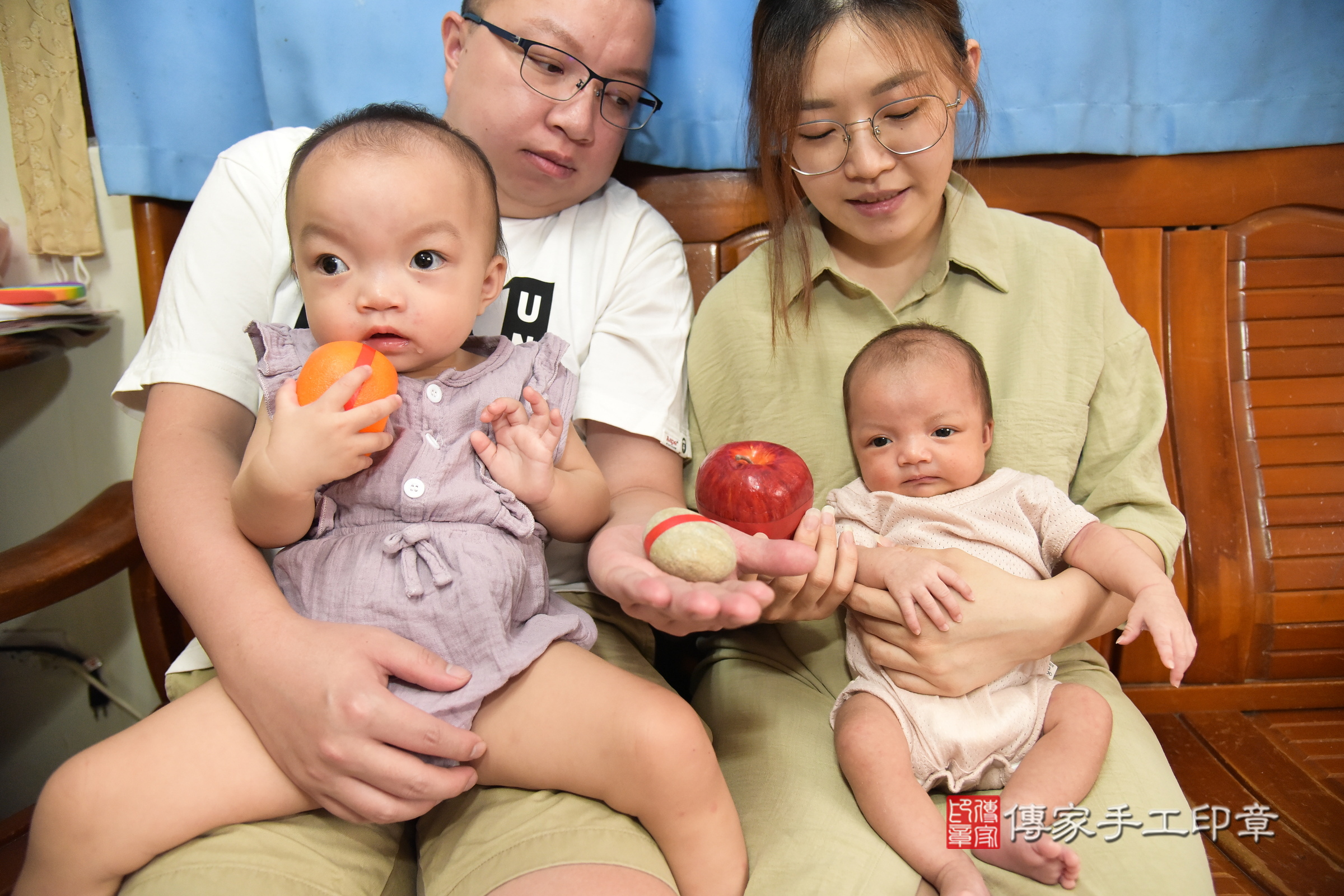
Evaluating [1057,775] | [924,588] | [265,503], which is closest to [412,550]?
[265,503]

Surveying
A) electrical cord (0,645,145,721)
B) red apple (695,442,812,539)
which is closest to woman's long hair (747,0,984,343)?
red apple (695,442,812,539)

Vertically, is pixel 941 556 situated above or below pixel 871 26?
below

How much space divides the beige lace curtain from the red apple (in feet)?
4.83

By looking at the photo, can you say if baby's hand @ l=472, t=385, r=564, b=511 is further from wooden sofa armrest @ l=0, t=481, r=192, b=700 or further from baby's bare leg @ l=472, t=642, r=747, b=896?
wooden sofa armrest @ l=0, t=481, r=192, b=700

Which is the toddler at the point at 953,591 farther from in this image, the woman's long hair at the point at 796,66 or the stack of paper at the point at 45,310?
the stack of paper at the point at 45,310

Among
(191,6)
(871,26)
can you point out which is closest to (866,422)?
(871,26)

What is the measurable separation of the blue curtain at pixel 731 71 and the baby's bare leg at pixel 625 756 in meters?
1.10

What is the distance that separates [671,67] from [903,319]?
0.68 metres

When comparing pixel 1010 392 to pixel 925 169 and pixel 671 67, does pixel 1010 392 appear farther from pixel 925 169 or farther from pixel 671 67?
pixel 671 67

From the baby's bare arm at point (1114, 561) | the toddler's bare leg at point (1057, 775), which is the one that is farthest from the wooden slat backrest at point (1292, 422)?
the toddler's bare leg at point (1057, 775)

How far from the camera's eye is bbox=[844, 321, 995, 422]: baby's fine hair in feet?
4.18

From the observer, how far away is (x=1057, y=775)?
3.55 feet

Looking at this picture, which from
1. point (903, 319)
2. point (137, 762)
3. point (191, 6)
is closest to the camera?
point (137, 762)

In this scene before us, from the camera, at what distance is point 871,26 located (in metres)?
1.23
